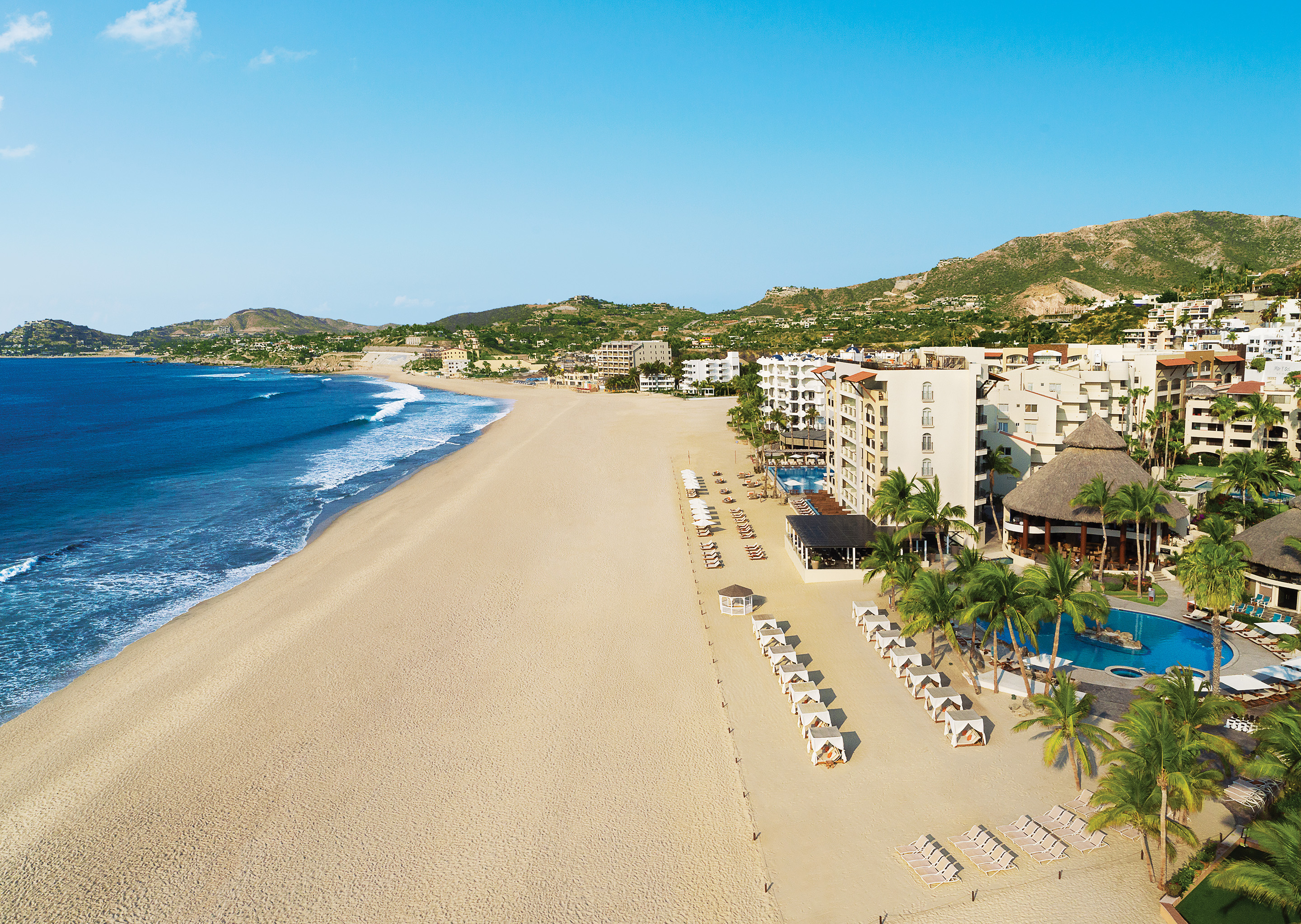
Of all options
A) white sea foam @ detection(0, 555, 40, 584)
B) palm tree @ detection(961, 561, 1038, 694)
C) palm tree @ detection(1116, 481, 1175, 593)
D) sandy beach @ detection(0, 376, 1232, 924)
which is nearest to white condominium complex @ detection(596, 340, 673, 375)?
white sea foam @ detection(0, 555, 40, 584)

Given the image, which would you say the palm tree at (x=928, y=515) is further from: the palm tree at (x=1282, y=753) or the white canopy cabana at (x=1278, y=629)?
the palm tree at (x=1282, y=753)

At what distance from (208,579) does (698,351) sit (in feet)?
417

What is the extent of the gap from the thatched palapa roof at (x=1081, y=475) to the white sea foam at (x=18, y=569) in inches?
1879

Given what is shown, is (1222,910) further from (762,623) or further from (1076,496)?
(1076,496)

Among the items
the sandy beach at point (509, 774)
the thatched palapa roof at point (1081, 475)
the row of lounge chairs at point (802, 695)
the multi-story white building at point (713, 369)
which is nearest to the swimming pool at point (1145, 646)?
the sandy beach at point (509, 774)

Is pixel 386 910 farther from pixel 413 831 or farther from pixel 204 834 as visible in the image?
pixel 204 834

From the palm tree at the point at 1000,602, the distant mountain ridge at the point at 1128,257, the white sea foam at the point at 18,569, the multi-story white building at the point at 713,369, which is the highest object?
→ the distant mountain ridge at the point at 1128,257

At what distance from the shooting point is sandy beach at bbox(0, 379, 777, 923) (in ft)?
48.4

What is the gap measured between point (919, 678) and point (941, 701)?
138cm

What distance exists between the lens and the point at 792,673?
21.7 metres

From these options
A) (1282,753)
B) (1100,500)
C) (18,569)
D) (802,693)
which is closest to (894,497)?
(1100,500)

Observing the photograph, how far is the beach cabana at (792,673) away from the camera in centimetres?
2169

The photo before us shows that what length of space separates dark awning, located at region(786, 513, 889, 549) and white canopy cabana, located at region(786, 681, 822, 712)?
391 inches

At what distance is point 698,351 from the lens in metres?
154
